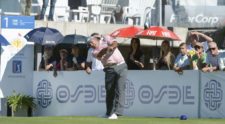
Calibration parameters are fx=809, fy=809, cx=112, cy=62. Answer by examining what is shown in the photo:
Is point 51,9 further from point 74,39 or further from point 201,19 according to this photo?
point 201,19

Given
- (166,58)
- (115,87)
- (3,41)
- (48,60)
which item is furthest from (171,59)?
(3,41)

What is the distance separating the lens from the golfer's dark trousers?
16531 mm

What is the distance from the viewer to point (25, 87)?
75.9 ft

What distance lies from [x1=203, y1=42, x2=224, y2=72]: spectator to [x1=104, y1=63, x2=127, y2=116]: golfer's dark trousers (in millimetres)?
2044

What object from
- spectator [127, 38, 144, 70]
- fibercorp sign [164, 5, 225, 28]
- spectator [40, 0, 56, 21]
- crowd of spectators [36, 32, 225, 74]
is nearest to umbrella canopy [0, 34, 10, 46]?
crowd of spectators [36, 32, 225, 74]

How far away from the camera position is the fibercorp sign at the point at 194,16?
28.2 metres

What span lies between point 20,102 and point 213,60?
7.00 meters

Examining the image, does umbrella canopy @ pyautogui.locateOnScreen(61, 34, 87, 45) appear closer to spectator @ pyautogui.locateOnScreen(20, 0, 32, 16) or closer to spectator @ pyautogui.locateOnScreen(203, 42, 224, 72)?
spectator @ pyautogui.locateOnScreen(20, 0, 32, 16)

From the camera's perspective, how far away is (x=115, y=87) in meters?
16.6

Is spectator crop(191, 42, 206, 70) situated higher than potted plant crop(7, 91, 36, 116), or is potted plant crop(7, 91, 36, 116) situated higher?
spectator crop(191, 42, 206, 70)

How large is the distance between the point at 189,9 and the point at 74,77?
366 inches

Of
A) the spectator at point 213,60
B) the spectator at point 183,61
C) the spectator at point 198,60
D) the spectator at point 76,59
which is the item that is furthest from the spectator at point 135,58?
the spectator at point 76,59

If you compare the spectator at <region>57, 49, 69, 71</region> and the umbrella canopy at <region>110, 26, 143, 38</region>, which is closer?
the spectator at <region>57, 49, 69, 71</region>

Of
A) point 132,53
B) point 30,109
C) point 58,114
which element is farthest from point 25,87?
point 132,53
